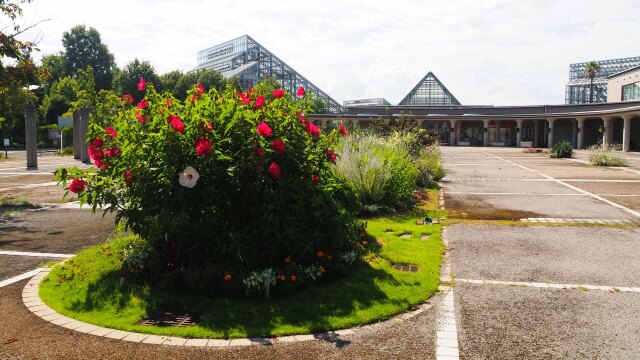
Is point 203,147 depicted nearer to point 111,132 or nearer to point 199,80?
point 111,132

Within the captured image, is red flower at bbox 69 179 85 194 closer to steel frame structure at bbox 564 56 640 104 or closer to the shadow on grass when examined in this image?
the shadow on grass

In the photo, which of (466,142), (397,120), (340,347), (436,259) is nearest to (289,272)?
(340,347)

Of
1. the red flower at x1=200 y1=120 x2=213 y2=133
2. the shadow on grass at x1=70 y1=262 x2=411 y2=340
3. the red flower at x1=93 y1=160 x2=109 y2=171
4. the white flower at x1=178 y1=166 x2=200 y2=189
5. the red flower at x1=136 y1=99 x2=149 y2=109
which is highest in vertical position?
the red flower at x1=136 y1=99 x2=149 y2=109

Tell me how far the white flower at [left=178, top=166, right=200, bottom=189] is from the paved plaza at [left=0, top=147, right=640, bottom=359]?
6.25ft

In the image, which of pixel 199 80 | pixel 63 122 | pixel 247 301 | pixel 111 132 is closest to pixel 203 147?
pixel 111 132

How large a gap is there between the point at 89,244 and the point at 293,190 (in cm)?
484

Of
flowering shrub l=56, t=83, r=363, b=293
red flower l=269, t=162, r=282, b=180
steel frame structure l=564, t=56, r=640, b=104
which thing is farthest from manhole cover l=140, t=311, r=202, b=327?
steel frame structure l=564, t=56, r=640, b=104

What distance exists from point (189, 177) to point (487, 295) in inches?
160

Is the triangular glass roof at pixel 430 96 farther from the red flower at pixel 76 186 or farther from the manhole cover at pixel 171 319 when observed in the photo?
the manhole cover at pixel 171 319

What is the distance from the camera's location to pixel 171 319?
531 cm

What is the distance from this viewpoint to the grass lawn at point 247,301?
508 centimetres

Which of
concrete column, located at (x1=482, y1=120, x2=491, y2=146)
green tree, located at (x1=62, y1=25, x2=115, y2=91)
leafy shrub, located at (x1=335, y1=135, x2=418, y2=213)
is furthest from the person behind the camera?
green tree, located at (x1=62, y1=25, x2=115, y2=91)

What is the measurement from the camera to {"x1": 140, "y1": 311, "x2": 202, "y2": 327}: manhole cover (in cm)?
517

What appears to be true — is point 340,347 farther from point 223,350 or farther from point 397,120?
point 397,120
